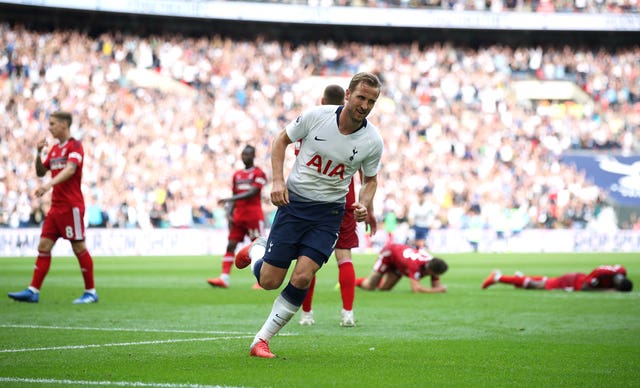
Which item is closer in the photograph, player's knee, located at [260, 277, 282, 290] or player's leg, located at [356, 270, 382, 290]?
player's knee, located at [260, 277, 282, 290]

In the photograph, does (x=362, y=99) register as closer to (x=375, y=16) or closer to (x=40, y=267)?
(x=40, y=267)

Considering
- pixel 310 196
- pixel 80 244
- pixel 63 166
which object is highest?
pixel 310 196

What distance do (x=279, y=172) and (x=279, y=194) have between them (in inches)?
8.1

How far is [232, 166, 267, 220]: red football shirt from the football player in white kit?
9315 mm

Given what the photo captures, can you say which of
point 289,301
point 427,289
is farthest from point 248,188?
point 289,301

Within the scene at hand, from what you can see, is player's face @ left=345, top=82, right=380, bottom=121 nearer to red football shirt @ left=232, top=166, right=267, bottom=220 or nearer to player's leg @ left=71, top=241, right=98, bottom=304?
player's leg @ left=71, top=241, right=98, bottom=304

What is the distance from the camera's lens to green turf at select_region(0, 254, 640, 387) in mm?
6691

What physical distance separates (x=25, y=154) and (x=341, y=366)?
2821 cm

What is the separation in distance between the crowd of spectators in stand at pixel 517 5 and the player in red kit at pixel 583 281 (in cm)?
3165

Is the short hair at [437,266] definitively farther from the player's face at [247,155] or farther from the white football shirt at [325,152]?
the white football shirt at [325,152]

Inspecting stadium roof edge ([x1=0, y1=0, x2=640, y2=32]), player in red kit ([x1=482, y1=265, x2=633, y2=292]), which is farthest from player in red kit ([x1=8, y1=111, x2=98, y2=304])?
stadium roof edge ([x1=0, y1=0, x2=640, y2=32])

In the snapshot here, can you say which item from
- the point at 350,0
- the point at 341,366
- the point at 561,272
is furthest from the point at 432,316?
the point at 350,0

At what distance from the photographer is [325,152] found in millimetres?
7707

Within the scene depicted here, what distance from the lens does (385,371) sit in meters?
7.02
